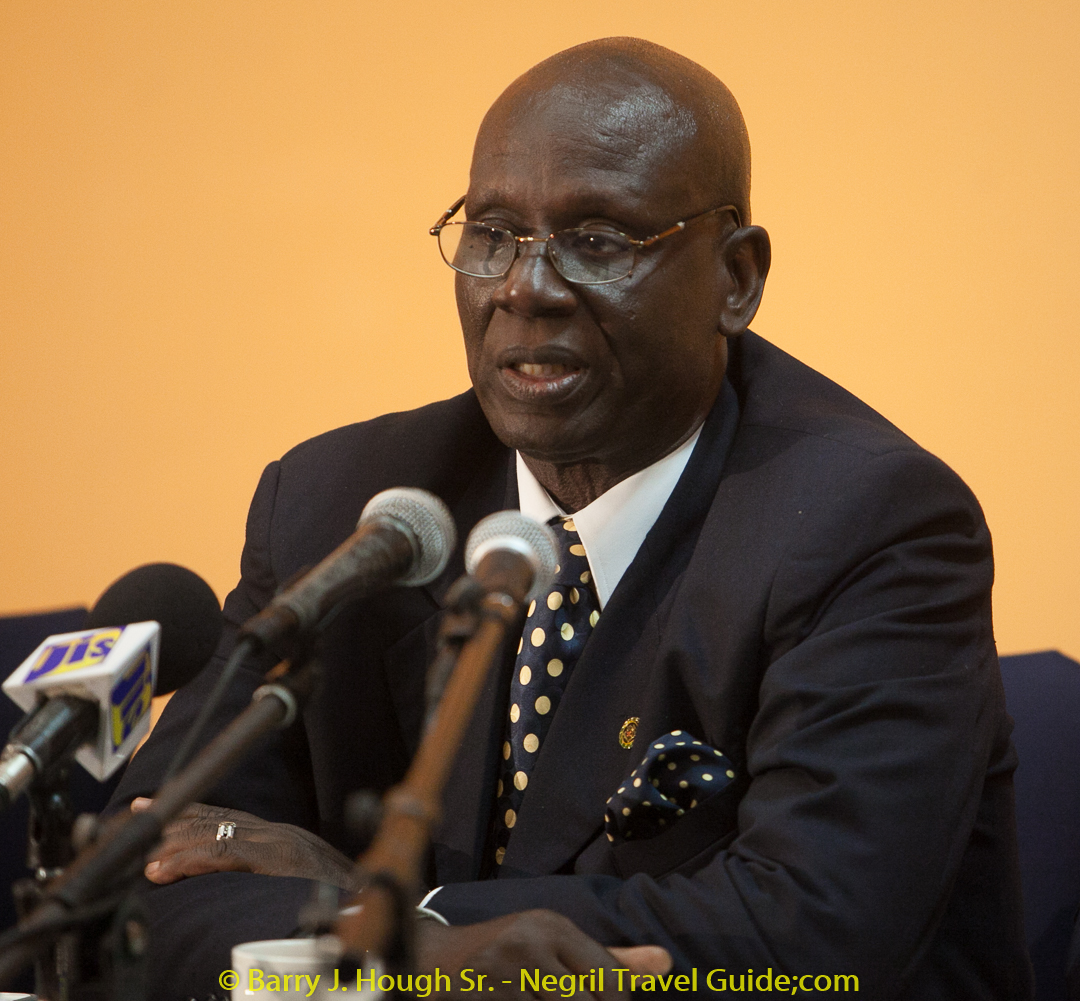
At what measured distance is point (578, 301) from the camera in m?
1.85

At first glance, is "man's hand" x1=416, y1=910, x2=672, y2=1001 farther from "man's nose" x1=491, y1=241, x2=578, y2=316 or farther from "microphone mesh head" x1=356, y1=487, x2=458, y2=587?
"man's nose" x1=491, y1=241, x2=578, y2=316

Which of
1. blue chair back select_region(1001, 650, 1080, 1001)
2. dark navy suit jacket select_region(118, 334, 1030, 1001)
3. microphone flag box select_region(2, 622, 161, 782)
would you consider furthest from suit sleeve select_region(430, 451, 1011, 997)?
microphone flag box select_region(2, 622, 161, 782)

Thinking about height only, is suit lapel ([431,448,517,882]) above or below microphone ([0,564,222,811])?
below

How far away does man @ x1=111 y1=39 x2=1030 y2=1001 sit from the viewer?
1592 millimetres

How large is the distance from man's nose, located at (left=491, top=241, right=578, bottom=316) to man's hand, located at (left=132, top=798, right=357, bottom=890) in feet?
2.61

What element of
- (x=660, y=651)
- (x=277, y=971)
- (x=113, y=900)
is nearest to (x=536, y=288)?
(x=660, y=651)

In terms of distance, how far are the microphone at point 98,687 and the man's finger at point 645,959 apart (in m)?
0.57

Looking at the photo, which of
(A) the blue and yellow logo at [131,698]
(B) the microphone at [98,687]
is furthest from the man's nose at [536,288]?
(A) the blue and yellow logo at [131,698]

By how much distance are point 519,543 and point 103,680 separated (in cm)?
35

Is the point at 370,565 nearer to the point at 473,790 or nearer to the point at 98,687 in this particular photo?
the point at 98,687

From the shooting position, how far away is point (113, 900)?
0.92 m

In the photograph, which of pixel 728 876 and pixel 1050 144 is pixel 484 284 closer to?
pixel 728 876

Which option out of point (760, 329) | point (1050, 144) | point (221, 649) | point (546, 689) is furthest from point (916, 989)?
point (1050, 144)

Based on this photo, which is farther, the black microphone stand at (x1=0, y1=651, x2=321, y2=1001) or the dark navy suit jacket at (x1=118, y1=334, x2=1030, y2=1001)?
the dark navy suit jacket at (x1=118, y1=334, x2=1030, y2=1001)
